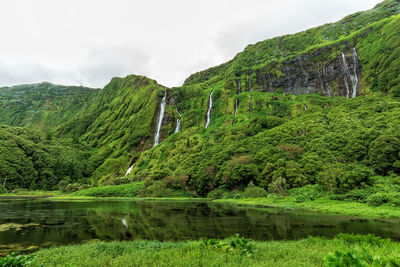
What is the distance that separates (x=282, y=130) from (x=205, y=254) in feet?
253

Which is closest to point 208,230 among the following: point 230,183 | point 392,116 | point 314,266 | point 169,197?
point 314,266

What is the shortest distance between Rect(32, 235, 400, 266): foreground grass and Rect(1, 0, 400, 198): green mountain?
93.7 ft

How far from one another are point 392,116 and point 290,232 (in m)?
57.1

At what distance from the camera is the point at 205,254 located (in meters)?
13.2

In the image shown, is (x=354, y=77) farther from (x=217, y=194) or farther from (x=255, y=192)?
(x=217, y=194)

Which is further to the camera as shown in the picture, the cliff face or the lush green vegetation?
the cliff face

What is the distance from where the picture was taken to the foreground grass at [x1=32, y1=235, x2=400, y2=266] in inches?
467

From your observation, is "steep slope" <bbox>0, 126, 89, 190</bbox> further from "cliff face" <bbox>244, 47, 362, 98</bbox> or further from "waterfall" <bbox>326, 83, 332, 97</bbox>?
"waterfall" <bbox>326, 83, 332, 97</bbox>

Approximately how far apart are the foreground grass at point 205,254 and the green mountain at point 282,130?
Answer: 28.6 metres

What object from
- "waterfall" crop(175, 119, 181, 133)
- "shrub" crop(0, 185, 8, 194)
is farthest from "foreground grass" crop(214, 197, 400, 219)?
"shrub" crop(0, 185, 8, 194)

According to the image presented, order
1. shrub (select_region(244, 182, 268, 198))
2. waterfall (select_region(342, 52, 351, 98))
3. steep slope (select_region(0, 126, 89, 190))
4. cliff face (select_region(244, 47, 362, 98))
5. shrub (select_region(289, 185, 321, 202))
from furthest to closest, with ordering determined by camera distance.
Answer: cliff face (select_region(244, 47, 362, 98)), waterfall (select_region(342, 52, 351, 98)), steep slope (select_region(0, 126, 89, 190)), shrub (select_region(244, 182, 268, 198)), shrub (select_region(289, 185, 321, 202))

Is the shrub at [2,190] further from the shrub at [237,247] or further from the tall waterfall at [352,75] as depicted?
the tall waterfall at [352,75]

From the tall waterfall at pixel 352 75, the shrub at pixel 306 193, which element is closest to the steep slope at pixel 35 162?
the shrub at pixel 306 193

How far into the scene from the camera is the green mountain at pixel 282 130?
51469mm
